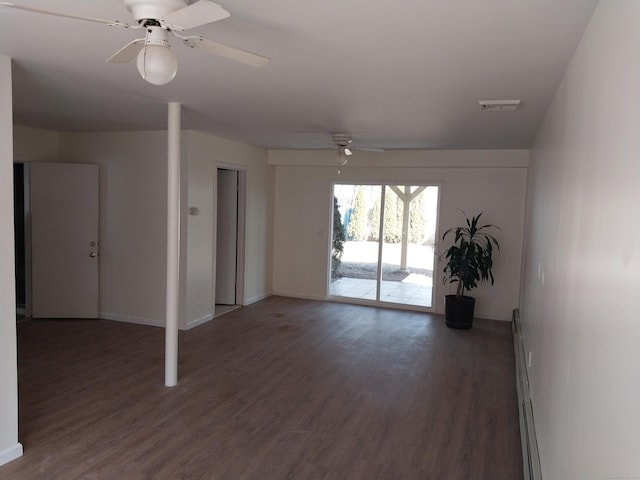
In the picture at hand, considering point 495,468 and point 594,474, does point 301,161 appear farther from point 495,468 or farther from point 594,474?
point 594,474

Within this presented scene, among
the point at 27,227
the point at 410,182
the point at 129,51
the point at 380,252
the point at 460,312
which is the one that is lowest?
the point at 460,312

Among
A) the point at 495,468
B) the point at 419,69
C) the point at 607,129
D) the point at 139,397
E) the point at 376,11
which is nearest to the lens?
the point at 607,129

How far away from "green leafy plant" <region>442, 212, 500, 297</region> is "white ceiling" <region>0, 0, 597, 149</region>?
1.78 meters

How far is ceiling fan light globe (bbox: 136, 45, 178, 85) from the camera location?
1.79 m

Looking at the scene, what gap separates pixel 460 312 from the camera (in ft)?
20.3

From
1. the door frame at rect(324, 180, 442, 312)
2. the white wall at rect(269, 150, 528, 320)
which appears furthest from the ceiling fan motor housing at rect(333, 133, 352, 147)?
the door frame at rect(324, 180, 442, 312)

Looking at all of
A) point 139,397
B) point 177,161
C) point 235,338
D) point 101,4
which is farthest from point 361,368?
point 101,4

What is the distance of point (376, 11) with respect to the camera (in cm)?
190

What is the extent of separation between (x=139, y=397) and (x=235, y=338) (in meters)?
1.73

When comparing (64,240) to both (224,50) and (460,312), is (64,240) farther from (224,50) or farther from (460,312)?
(460,312)

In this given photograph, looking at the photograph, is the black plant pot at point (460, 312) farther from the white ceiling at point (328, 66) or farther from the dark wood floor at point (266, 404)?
the white ceiling at point (328, 66)

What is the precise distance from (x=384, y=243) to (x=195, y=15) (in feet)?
19.5

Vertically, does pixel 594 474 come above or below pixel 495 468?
above

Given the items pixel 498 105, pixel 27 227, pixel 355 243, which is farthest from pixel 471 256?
pixel 27 227
